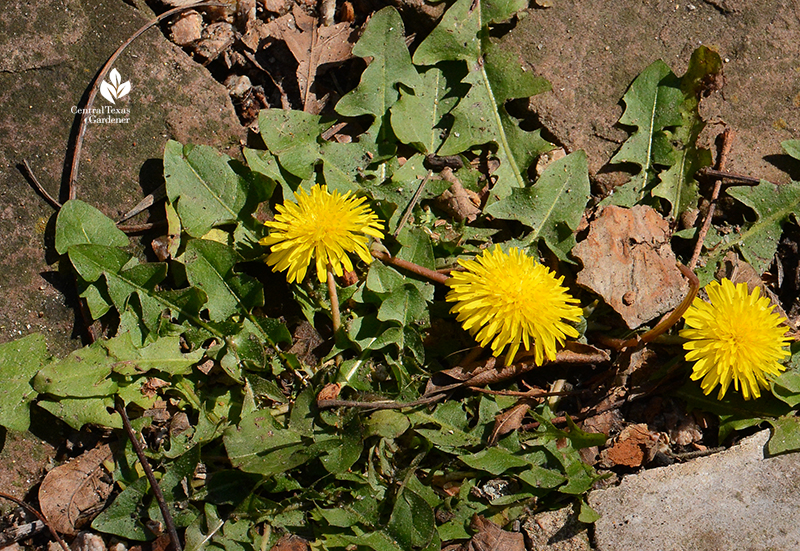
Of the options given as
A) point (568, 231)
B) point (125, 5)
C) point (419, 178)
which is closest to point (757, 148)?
point (568, 231)

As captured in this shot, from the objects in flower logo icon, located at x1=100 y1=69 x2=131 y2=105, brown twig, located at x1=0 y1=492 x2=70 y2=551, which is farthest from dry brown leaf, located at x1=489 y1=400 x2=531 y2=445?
flower logo icon, located at x1=100 y1=69 x2=131 y2=105

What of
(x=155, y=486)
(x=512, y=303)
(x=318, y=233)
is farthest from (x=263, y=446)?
(x=512, y=303)

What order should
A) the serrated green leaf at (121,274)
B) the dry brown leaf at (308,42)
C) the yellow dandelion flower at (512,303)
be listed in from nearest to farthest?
the yellow dandelion flower at (512,303) → the serrated green leaf at (121,274) → the dry brown leaf at (308,42)

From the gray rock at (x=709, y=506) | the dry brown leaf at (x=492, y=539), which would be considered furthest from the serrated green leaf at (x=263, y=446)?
the gray rock at (x=709, y=506)

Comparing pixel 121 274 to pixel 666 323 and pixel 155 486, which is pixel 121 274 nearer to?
pixel 155 486

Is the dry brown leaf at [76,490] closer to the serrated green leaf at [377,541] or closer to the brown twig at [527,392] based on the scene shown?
the serrated green leaf at [377,541]

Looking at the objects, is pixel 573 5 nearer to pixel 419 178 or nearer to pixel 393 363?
pixel 419 178
